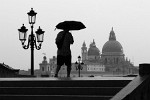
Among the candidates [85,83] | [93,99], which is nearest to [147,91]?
[93,99]

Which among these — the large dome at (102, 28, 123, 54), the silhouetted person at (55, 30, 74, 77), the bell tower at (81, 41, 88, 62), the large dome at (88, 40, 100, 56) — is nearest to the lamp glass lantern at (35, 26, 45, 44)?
the silhouetted person at (55, 30, 74, 77)

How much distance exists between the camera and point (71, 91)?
10414 mm

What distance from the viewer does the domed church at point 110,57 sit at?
16475 centimetres

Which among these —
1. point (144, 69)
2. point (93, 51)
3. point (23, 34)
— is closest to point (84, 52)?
point (93, 51)

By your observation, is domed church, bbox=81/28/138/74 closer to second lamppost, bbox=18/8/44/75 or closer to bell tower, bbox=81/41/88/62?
bell tower, bbox=81/41/88/62

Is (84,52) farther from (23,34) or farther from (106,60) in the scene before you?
(23,34)

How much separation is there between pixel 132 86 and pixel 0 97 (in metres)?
3.32

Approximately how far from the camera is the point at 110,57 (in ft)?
554

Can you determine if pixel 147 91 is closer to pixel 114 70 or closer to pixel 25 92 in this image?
pixel 25 92

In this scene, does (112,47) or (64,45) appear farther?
(112,47)

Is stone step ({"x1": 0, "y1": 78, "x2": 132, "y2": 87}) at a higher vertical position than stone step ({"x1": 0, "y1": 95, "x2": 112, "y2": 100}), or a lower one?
higher

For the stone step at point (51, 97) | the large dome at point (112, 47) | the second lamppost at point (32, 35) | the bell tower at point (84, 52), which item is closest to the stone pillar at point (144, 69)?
the stone step at point (51, 97)

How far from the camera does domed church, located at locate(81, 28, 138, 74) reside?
6486 inches

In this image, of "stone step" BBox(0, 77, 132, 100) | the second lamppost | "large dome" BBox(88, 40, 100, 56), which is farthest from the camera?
"large dome" BBox(88, 40, 100, 56)
